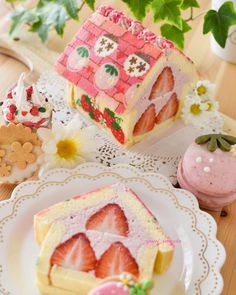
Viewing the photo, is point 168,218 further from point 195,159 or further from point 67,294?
point 67,294

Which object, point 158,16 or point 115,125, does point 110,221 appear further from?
point 158,16

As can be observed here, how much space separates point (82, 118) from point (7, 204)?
1.20 feet

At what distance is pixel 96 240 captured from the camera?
107cm

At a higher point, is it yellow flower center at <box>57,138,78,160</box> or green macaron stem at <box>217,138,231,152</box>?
green macaron stem at <box>217,138,231,152</box>

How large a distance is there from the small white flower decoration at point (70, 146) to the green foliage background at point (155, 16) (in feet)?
1.12

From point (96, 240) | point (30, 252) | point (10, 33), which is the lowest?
point (30, 252)

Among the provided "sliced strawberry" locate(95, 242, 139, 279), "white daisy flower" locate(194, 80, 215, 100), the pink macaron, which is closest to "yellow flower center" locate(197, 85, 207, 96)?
"white daisy flower" locate(194, 80, 215, 100)

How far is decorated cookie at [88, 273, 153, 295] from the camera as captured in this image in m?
0.93

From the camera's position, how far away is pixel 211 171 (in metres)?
1.22

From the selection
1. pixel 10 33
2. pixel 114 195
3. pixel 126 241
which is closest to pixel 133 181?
pixel 114 195

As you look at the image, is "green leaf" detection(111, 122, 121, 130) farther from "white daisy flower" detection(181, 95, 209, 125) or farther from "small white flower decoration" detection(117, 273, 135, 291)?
"small white flower decoration" detection(117, 273, 135, 291)

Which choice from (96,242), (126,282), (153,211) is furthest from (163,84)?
(126,282)

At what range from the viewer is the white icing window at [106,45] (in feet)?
4.33

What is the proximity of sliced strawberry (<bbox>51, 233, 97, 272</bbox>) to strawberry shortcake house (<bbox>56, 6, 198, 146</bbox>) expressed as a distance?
1.15 feet
